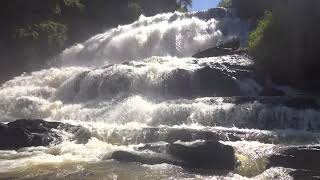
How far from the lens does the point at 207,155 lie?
16.4 metres

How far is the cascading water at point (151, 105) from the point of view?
16781 mm

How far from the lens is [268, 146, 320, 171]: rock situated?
15.4 metres

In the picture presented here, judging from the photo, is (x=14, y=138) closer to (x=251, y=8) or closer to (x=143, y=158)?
(x=143, y=158)

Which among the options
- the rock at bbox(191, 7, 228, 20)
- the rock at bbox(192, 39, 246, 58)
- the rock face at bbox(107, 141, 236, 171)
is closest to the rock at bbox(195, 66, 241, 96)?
the rock at bbox(192, 39, 246, 58)

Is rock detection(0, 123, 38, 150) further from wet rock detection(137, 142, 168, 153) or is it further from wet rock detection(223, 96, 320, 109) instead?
wet rock detection(223, 96, 320, 109)

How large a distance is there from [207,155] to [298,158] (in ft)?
9.21

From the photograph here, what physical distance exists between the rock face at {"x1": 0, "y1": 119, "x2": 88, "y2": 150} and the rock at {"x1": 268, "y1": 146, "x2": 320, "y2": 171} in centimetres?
892

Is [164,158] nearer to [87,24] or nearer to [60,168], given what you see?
[60,168]

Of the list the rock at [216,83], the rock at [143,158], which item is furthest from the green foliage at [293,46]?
the rock at [143,158]

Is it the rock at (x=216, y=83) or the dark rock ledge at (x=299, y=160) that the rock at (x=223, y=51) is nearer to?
the rock at (x=216, y=83)

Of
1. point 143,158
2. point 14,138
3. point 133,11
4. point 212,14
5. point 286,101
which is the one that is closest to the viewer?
point 143,158

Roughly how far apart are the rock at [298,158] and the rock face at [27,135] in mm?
8923

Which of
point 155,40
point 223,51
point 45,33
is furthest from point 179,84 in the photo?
point 45,33

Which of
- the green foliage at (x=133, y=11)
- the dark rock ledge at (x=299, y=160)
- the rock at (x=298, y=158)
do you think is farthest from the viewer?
the green foliage at (x=133, y=11)
